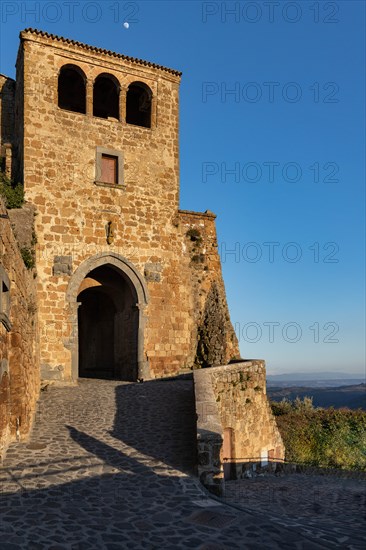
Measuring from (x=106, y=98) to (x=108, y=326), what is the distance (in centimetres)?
877

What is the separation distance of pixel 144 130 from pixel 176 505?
1360 centimetres

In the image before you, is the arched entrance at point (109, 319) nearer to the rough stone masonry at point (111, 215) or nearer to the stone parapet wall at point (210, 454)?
the rough stone masonry at point (111, 215)

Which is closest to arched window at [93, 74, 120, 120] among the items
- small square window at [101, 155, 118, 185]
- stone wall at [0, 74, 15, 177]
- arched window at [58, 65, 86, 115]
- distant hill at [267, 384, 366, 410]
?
arched window at [58, 65, 86, 115]

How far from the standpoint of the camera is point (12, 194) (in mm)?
14367

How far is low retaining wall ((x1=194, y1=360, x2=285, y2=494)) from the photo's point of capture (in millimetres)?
11876

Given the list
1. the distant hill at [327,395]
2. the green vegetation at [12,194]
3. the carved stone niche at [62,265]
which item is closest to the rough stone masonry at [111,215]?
the carved stone niche at [62,265]

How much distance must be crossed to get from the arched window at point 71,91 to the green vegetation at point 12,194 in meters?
4.65

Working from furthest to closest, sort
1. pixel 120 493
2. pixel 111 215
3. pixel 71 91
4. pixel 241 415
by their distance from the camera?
pixel 71 91, pixel 111 215, pixel 241 415, pixel 120 493

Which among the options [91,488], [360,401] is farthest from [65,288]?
[360,401]

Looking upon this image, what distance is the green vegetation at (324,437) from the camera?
2283 cm

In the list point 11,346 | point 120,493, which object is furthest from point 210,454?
point 11,346

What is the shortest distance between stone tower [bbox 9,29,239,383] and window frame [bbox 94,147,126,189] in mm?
34

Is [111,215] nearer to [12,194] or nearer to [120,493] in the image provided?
[12,194]

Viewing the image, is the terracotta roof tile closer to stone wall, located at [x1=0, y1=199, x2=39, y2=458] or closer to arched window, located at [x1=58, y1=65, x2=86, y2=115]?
arched window, located at [x1=58, y1=65, x2=86, y2=115]
